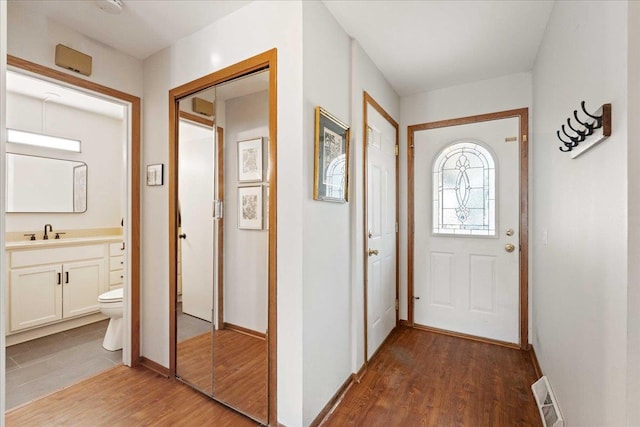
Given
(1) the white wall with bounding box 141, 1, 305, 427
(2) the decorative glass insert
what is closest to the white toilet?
(1) the white wall with bounding box 141, 1, 305, 427

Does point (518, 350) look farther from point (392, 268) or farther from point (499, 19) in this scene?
point (499, 19)

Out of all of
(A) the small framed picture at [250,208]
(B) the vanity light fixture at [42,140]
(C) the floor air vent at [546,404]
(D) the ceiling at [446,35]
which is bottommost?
(C) the floor air vent at [546,404]

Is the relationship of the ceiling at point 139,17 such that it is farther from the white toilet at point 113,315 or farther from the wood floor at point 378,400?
the wood floor at point 378,400

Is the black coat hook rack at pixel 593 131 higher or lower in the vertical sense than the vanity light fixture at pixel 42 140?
lower

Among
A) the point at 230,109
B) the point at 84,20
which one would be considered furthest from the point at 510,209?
the point at 84,20

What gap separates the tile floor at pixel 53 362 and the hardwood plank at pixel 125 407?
0.47 feet

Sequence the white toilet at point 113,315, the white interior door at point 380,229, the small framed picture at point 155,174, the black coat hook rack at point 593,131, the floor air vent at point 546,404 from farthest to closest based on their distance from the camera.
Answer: the white toilet at point 113,315 → the white interior door at point 380,229 → the small framed picture at point 155,174 → the floor air vent at point 546,404 → the black coat hook rack at point 593,131

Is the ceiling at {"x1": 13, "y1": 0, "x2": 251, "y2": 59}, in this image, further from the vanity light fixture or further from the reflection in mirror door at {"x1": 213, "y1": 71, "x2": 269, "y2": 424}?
the vanity light fixture

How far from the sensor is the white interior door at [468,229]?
2.67 metres

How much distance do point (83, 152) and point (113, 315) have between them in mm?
2117

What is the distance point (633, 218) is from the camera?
2.81 feet

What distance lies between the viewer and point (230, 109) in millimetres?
1917

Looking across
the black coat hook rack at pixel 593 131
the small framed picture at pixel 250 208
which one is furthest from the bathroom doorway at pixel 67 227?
the black coat hook rack at pixel 593 131

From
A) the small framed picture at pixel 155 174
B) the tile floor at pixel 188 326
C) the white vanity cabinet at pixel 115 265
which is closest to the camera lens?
the tile floor at pixel 188 326
